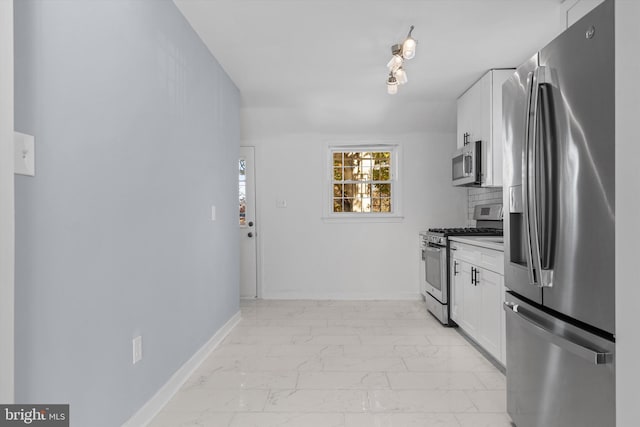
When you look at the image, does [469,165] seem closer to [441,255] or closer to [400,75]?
[441,255]

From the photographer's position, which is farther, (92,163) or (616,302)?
(92,163)

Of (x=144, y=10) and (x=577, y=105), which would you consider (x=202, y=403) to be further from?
(x=577, y=105)

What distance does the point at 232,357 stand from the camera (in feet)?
10.4

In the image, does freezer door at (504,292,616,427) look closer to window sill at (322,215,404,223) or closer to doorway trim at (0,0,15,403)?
doorway trim at (0,0,15,403)

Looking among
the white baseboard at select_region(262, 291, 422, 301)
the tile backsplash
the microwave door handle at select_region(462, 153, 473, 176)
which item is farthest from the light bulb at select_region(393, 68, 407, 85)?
the white baseboard at select_region(262, 291, 422, 301)

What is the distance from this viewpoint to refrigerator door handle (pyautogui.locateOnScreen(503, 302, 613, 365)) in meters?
1.35

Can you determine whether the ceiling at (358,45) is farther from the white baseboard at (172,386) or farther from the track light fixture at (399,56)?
the white baseboard at (172,386)

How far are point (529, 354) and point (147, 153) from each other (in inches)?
85.4

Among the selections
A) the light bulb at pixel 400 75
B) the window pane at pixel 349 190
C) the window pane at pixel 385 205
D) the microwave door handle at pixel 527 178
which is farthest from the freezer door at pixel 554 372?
the window pane at pixel 349 190

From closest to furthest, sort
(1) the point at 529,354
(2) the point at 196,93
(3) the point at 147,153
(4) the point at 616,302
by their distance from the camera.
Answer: (4) the point at 616,302, (1) the point at 529,354, (3) the point at 147,153, (2) the point at 196,93

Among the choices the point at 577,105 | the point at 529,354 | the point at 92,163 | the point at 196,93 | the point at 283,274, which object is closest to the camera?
the point at 577,105

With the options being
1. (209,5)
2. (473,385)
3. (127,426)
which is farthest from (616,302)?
(209,5)

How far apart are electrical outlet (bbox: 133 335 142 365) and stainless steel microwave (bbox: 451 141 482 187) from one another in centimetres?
334

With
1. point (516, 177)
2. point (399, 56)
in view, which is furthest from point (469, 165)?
point (516, 177)
